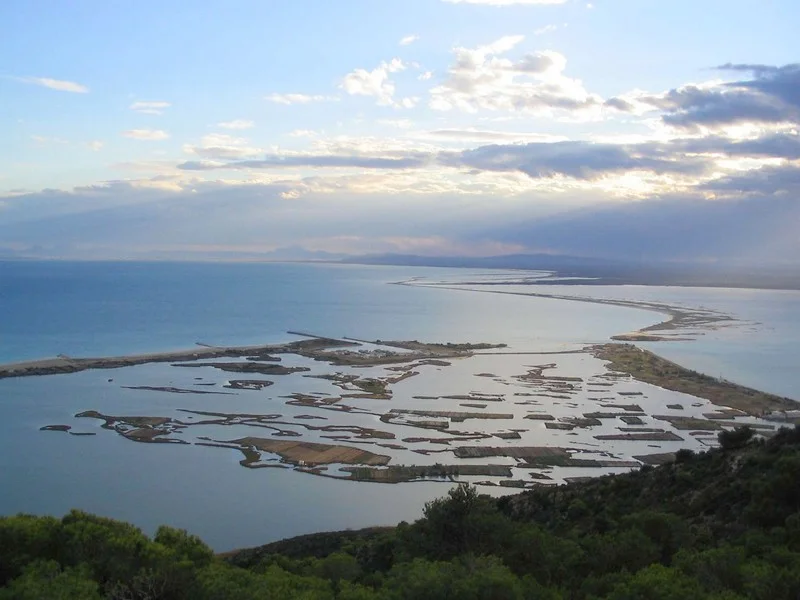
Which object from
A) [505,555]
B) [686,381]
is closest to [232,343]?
[686,381]

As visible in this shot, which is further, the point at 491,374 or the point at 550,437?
the point at 491,374

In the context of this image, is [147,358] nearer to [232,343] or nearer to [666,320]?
[232,343]

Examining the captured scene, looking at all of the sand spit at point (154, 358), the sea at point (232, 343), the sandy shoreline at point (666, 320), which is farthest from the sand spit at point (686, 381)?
the sand spit at point (154, 358)

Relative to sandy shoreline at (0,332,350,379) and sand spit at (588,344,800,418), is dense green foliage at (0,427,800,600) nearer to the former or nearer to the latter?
sand spit at (588,344,800,418)

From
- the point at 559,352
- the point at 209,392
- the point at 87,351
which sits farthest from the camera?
the point at 559,352

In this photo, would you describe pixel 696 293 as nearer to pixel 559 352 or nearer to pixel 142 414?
pixel 559 352

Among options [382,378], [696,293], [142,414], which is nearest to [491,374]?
[382,378]

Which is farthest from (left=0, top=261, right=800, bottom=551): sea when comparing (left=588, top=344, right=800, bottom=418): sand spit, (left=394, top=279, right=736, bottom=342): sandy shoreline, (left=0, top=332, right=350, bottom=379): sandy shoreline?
(left=588, top=344, right=800, bottom=418): sand spit
